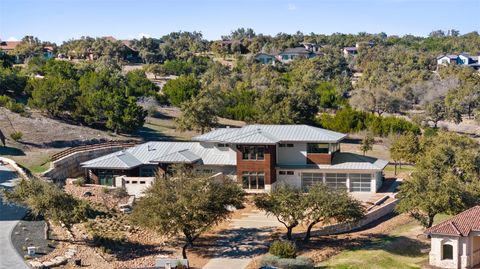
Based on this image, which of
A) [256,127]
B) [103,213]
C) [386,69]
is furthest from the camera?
[386,69]

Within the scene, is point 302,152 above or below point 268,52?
below

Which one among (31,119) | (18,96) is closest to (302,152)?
(31,119)

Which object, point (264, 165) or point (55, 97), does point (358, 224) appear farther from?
point (55, 97)

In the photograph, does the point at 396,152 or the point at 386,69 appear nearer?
the point at 396,152

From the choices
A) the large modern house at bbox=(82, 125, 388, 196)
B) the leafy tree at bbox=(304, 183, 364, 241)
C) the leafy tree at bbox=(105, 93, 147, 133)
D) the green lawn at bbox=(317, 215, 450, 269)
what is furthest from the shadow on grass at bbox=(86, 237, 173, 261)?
the leafy tree at bbox=(105, 93, 147, 133)

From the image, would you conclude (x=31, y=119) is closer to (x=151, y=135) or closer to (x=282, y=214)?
(x=151, y=135)

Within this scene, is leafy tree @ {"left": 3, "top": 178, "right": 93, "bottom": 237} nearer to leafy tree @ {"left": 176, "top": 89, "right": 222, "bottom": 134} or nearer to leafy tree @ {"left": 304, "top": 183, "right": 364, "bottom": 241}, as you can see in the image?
leafy tree @ {"left": 304, "top": 183, "right": 364, "bottom": 241}

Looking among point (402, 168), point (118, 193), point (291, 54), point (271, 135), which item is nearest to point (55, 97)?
point (118, 193)
